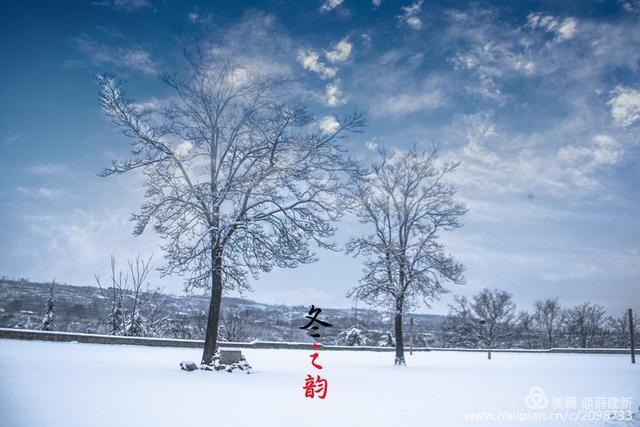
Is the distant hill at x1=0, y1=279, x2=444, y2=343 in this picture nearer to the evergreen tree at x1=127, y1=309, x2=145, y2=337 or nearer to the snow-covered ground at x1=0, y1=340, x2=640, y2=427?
the evergreen tree at x1=127, y1=309, x2=145, y2=337

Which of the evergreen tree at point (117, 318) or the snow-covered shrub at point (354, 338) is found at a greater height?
the evergreen tree at point (117, 318)

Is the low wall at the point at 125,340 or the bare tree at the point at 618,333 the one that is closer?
the low wall at the point at 125,340

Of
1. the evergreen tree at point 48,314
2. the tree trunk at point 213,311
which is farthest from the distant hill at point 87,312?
the tree trunk at point 213,311

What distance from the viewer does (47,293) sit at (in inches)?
1668

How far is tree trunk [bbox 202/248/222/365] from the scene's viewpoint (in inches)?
587

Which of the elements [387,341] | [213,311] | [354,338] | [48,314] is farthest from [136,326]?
[387,341]

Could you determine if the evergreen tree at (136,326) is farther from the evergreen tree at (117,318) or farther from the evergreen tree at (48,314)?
the evergreen tree at (48,314)

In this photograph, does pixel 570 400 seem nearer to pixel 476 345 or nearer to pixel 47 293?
pixel 47 293

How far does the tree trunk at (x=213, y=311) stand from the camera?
14.9 m

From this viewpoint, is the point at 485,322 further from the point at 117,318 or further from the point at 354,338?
the point at 117,318

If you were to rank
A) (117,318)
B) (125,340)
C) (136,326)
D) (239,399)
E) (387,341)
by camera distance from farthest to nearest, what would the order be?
1. (387,341)
2. (117,318)
3. (136,326)
4. (125,340)
5. (239,399)

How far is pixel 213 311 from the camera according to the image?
15438mm

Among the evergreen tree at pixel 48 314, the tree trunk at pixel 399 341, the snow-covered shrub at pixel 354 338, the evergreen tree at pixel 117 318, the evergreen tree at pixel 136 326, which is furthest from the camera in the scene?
the snow-covered shrub at pixel 354 338

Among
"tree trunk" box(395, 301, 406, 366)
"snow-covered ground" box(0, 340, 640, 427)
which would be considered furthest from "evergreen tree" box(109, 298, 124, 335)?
"tree trunk" box(395, 301, 406, 366)
